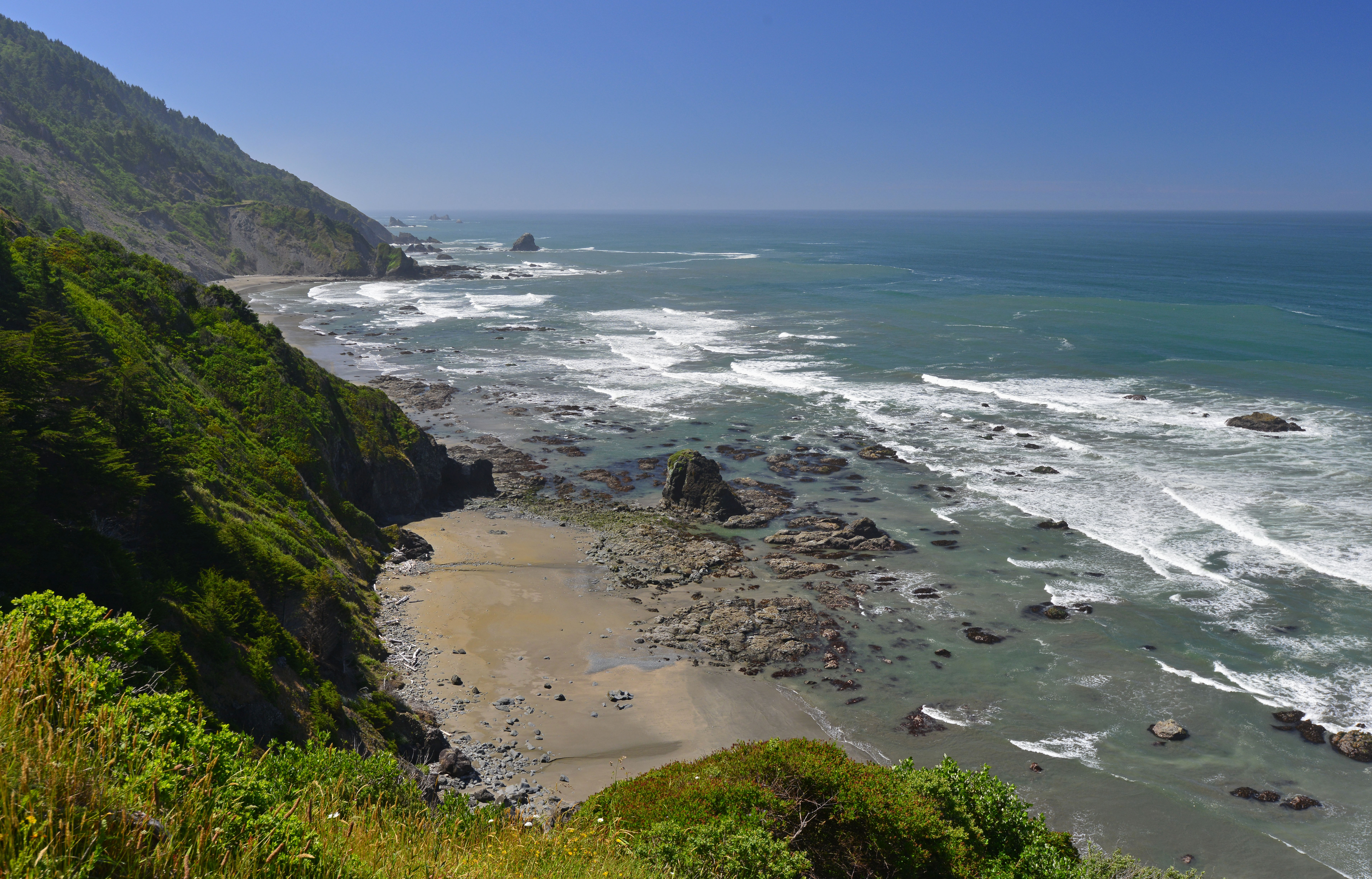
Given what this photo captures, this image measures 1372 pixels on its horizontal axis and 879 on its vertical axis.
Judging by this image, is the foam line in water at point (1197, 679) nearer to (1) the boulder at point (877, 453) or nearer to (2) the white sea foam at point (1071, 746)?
(2) the white sea foam at point (1071, 746)

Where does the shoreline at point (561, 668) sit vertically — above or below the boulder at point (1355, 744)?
above

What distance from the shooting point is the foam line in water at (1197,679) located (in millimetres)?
23484

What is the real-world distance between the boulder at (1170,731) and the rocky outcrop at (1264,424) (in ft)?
109

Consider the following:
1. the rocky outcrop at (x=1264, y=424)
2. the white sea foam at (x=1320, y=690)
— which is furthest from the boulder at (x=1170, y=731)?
the rocky outcrop at (x=1264, y=424)

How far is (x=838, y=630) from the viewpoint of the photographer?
26812mm

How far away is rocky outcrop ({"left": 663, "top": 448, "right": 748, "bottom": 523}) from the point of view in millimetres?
36219

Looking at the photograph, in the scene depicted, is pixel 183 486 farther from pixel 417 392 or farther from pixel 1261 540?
pixel 417 392

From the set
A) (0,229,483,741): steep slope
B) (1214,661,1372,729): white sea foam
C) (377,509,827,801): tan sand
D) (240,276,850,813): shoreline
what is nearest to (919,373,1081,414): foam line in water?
(1214,661,1372,729): white sea foam

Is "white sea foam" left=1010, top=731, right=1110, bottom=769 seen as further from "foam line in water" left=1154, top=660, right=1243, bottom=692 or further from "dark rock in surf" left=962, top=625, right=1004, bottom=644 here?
"dark rock in surf" left=962, top=625, right=1004, bottom=644

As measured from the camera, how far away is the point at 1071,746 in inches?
833

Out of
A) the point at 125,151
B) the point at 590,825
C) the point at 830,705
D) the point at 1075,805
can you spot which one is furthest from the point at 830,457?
the point at 125,151

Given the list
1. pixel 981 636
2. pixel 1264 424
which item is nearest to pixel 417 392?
pixel 981 636

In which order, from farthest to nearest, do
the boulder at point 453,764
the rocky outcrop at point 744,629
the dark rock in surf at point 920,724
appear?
the rocky outcrop at point 744,629 < the dark rock in surf at point 920,724 < the boulder at point 453,764

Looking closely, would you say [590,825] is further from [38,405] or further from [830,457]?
[830,457]
